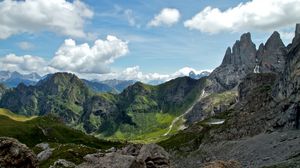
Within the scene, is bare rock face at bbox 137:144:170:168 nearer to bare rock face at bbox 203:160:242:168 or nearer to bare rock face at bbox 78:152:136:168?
bare rock face at bbox 78:152:136:168

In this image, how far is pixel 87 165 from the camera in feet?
232

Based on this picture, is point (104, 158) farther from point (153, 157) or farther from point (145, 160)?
point (153, 157)

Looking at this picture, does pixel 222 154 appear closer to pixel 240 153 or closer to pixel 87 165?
pixel 240 153

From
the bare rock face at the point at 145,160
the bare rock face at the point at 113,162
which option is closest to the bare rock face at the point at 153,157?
the bare rock face at the point at 145,160

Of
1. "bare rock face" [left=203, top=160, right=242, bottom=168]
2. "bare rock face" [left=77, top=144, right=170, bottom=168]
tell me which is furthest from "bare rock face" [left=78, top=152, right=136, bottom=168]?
"bare rock face" [left=203, top=160, right=242, bottom=168]

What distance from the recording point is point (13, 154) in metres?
39.9

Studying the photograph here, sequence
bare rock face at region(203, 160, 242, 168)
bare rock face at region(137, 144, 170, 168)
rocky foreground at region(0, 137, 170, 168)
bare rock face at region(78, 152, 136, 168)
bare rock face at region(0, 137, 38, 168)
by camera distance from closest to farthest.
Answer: bare rock face at region(203, 160, 242, 168) < bare rock face at region(0, 137, 38, 168) < rocky foreground at region(0, 137, 170, 168) < bare rock face at region(78, 152, 136, 168) < bare rock face at region(137, 144, 170, 168)

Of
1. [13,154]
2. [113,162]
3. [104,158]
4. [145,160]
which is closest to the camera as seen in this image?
[13,154]

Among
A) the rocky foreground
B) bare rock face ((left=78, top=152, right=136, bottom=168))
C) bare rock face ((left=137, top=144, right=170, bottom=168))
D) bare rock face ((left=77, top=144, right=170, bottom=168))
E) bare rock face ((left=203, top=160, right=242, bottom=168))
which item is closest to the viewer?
bare rock face ((left=203, top=160, right=242, bottom=168))

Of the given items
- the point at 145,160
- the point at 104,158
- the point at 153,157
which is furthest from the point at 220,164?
the point at 104,158

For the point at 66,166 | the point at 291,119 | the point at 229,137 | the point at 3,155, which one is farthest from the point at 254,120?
the point at 3,155

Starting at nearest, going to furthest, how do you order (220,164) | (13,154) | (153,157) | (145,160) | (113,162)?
(220,164)
(13,154)
(145,160)
(113,162)
(153,157)

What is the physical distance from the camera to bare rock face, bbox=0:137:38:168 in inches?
1564

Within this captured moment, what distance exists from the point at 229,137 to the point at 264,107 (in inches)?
906
